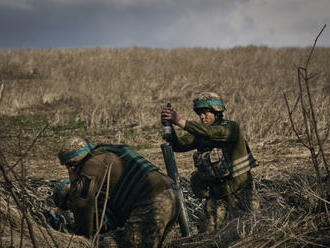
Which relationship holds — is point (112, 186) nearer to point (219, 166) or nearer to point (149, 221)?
point (149, 221)

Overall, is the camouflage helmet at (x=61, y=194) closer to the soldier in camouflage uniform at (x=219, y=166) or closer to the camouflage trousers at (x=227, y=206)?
the soldier in camouflage uniform at (x=219, y=166)

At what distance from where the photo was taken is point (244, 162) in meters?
4.23

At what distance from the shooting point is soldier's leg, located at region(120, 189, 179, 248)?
3.35 meters

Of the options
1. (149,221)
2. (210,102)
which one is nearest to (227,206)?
(210,102)

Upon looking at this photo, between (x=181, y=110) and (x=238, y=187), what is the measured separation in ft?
24.1

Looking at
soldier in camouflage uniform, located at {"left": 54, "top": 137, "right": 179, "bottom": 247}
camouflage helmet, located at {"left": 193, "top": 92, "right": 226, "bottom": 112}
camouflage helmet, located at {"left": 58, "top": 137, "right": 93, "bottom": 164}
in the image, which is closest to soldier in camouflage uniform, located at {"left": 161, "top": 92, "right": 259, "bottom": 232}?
camouflage helmet, located at {"left": 193, "top": 92, "right": 226, "bottom": 112}

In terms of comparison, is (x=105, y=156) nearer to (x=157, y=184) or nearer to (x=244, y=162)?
(x=157, y=184)

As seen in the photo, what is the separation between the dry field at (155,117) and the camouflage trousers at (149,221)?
11.6 inches

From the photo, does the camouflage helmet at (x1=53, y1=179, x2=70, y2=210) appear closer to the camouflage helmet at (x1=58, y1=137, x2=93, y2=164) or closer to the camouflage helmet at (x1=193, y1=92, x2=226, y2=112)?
the camouflage helmet at (x1=58, y1=137, x2=93, y2=164)

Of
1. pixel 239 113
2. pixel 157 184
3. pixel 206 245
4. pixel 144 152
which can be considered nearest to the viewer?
pixel 206 245

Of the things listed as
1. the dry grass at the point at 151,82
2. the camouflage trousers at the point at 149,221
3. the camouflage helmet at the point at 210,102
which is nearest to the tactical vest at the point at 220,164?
the camouflage helmet at the point at 210,102

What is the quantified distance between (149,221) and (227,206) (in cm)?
137

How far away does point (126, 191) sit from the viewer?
3439mm

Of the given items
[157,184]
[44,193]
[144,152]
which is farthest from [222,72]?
[157,184]
